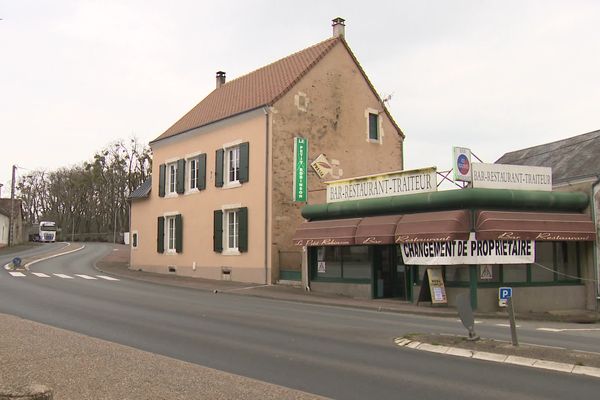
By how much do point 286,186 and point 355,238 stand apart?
605 cm

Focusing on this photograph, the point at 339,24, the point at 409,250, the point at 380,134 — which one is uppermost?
the point at 339,24

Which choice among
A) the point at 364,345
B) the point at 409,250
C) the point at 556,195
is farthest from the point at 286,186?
the point at 364,345

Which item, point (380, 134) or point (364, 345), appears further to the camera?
point (380, 134)

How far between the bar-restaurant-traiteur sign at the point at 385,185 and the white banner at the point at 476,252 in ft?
7.51

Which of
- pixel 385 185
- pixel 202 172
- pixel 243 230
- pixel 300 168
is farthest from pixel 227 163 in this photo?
pixel 385 185

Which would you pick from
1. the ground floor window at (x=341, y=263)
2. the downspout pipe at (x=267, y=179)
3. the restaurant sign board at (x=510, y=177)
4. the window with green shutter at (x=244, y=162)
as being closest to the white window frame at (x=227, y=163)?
the window with green shutter at (x=244, y=162)

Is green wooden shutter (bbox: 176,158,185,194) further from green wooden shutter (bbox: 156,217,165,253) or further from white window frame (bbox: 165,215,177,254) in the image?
green wooden shutter (bbox: 156,217,165,253)

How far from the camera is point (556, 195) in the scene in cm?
1933

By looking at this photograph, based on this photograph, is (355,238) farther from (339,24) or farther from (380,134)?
(339,24)

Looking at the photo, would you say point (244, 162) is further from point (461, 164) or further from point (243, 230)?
point (461, 164)

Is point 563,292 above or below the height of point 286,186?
below

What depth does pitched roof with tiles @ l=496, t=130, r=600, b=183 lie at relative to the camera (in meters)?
21.4

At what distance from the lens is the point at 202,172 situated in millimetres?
29438

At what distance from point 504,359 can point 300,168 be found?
17.9m
